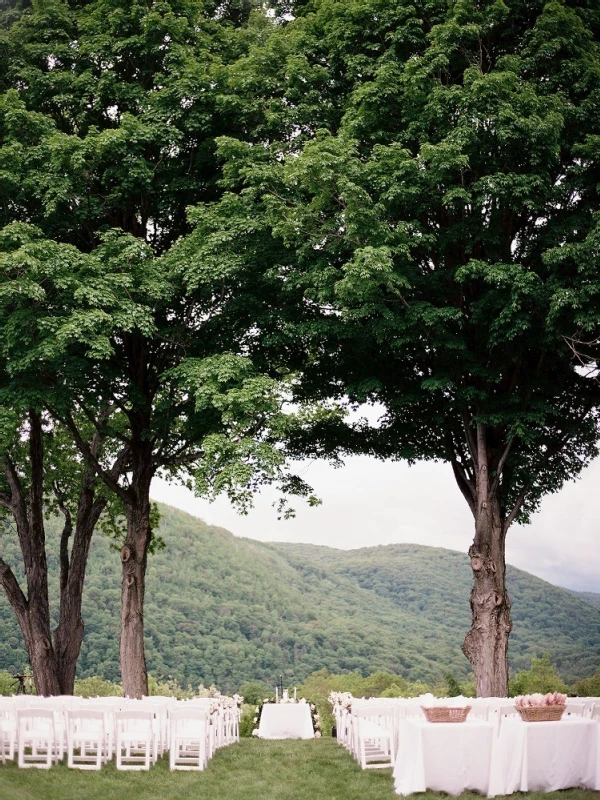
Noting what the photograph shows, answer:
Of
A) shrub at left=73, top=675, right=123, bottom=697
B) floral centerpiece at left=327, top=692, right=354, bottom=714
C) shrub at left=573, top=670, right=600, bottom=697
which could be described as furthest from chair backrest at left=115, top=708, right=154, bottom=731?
shrub at left=73, top=675, right=123, bottom=697

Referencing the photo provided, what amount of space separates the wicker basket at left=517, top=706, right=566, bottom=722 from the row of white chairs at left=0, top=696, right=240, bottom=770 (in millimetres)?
4692

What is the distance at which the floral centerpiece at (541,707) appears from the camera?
8.83 meters

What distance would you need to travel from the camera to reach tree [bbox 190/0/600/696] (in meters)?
13.9

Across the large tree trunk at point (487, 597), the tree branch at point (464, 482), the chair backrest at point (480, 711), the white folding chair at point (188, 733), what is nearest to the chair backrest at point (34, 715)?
the white folding chair at point (188, 733)

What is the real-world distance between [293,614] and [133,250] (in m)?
56.0

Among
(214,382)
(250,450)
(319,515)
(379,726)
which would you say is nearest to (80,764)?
(379,726)

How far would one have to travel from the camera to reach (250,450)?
14.4 metres

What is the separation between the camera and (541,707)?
29.0 feet

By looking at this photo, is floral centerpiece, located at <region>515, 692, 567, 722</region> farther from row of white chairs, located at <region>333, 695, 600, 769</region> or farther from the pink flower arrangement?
row of white chairs, located at <region>333, 695, 600, 769</region>

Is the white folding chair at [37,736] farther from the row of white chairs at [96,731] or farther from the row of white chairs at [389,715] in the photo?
the row of white chairs at [389,715]

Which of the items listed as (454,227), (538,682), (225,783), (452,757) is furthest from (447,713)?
(538,682)

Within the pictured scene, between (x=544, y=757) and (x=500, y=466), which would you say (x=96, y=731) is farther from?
(x=500, y=466)

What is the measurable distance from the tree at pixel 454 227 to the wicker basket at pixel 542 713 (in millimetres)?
6470

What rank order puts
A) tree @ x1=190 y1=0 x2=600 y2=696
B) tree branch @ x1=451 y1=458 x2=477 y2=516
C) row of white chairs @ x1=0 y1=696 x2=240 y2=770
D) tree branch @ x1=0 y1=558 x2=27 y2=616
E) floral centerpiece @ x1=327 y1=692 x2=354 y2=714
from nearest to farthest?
row of white chairs @ x1=0 y1=696 x2=240 y2=770 < tree @ x1=190 y1=0 x2=600 y2=696 < floral centerpiece @ x1=327 y1=692 x2=354 y2=714 < tree branch @ x1=451 y1=458 x2=477 y2=516 < tree branch @ x1=0 y1=558 x2=27 y2=616
